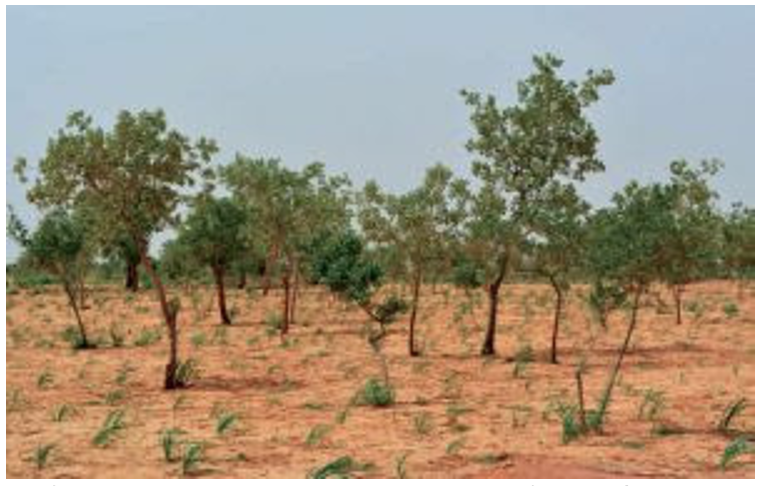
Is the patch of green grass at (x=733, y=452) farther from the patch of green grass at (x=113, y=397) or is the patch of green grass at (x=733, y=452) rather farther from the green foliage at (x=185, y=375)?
the green foliage at (x=185, y=375)

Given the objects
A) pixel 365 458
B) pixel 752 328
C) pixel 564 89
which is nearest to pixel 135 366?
pixel 564 89

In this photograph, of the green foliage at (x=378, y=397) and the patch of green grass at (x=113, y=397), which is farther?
the patch of green grass at (x=113, y=397)

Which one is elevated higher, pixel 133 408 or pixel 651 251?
pixel 651 251

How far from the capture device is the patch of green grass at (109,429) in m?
16.2

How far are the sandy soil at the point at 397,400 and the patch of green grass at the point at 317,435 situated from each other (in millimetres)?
49

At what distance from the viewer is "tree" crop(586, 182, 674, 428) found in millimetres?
16609

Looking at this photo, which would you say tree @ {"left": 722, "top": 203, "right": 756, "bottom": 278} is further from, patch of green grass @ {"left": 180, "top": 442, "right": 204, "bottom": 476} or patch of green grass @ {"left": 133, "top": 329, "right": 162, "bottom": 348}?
patch of green grass @ {"left": 180, "top": 442, "right": 204, "bottom": 476}

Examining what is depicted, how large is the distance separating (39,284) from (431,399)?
5918 centimetres

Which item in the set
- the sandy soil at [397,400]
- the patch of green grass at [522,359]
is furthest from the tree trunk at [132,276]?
the patch of green grass at [522,359]

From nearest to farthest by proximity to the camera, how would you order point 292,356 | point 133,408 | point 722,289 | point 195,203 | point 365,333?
point 133,408, point 195,203, point 292,356, point 365,333, point 722,289

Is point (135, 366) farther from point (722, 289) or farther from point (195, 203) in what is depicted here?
point (722, 289)

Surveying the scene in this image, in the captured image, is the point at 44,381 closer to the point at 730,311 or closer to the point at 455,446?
the point at 455,446

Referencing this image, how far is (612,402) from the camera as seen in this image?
819 inches

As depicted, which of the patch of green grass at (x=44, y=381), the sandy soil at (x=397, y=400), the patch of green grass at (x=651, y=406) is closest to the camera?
the sandy soil at (x=397, y=400)
